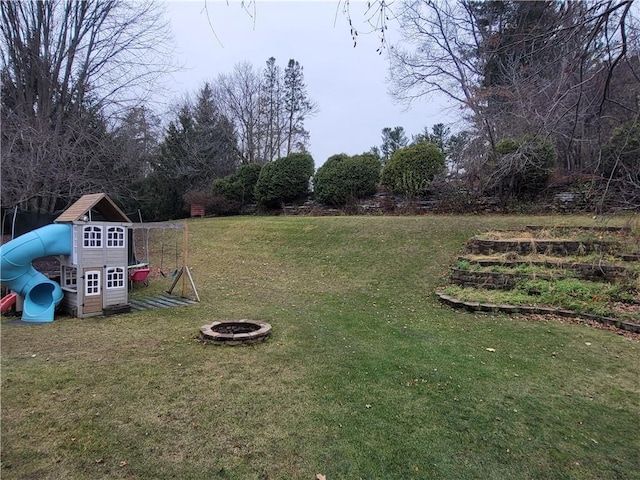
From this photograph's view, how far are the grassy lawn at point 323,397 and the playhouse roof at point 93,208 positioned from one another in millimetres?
1601

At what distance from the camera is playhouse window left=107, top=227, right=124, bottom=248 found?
590 cm

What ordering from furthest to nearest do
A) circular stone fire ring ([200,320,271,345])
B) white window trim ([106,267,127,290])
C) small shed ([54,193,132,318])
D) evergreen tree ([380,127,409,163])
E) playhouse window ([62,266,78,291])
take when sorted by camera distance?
evergreen tree ([380,127,409,163])
playhouse window ([62,266,78,291])
white window trim ([106,267,127,290])
small shed ([54,193,132,318])
circular stone fire ring ([200,320,271,345])

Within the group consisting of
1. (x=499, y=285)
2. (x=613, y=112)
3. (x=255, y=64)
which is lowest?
(x=499, y=285)

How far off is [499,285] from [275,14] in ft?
20.0

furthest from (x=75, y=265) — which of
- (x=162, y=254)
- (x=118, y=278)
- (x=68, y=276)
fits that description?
(x=162, y=254)

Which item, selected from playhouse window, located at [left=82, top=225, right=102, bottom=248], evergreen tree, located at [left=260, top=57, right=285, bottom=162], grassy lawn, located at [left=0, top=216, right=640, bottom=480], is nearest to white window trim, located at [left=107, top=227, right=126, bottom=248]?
playhouse window, located at [left=82, top=225, right=102, bottom=248]

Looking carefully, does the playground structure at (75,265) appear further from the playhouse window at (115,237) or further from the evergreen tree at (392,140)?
the evergreen tree at (392,140)

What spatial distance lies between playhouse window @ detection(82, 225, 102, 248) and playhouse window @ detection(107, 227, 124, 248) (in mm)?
142

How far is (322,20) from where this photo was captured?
2.17 metres

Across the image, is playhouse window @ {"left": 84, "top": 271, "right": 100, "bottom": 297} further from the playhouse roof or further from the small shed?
the playhouse roof

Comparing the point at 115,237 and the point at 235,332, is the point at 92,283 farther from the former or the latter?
the point at 235,332

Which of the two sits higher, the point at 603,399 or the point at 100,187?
the point at 100,187

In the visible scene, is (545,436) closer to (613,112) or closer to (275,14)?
(275,14)

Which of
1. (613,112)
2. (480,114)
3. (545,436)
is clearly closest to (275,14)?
(545,436)
